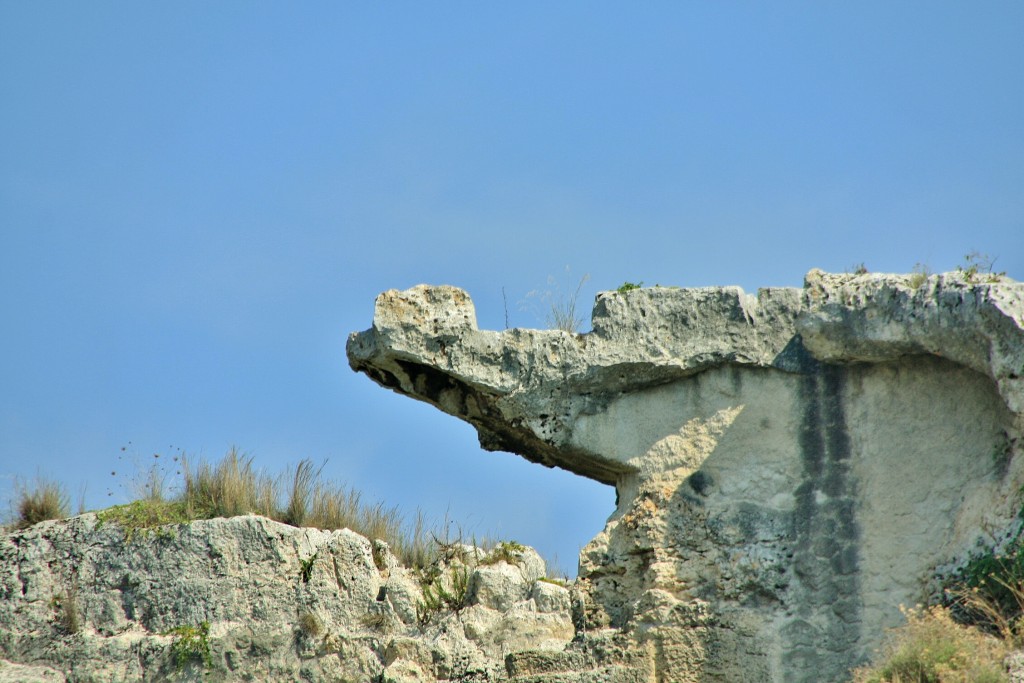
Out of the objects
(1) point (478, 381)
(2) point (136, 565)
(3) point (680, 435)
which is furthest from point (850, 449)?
(2) point (136, 565)

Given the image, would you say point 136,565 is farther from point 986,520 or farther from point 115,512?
point 986,520

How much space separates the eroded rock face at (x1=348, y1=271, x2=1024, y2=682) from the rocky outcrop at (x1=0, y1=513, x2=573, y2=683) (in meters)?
0.99

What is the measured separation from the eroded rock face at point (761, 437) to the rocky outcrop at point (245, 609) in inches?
38.8

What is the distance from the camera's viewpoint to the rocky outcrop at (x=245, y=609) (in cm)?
1197

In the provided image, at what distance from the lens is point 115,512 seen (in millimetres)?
12922

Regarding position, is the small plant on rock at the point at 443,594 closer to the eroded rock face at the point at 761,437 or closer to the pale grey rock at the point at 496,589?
the pale grey rock at the point at 496,589

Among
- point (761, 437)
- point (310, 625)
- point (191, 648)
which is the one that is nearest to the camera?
point (761, 437)

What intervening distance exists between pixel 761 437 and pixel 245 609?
14.2ft

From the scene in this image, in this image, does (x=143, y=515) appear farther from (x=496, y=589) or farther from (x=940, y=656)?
(x=940, y=656)

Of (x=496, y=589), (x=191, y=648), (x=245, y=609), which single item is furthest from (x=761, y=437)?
(x=191, y=648)

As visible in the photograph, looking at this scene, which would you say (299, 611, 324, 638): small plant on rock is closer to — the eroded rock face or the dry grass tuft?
Answer: the eroded rock face

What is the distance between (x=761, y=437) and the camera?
37.8 feet

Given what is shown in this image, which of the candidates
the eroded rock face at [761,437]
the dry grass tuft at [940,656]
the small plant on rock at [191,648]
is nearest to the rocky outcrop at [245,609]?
the small plant on rock at [191,648]

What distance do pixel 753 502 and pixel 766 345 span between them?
48.5 inches
